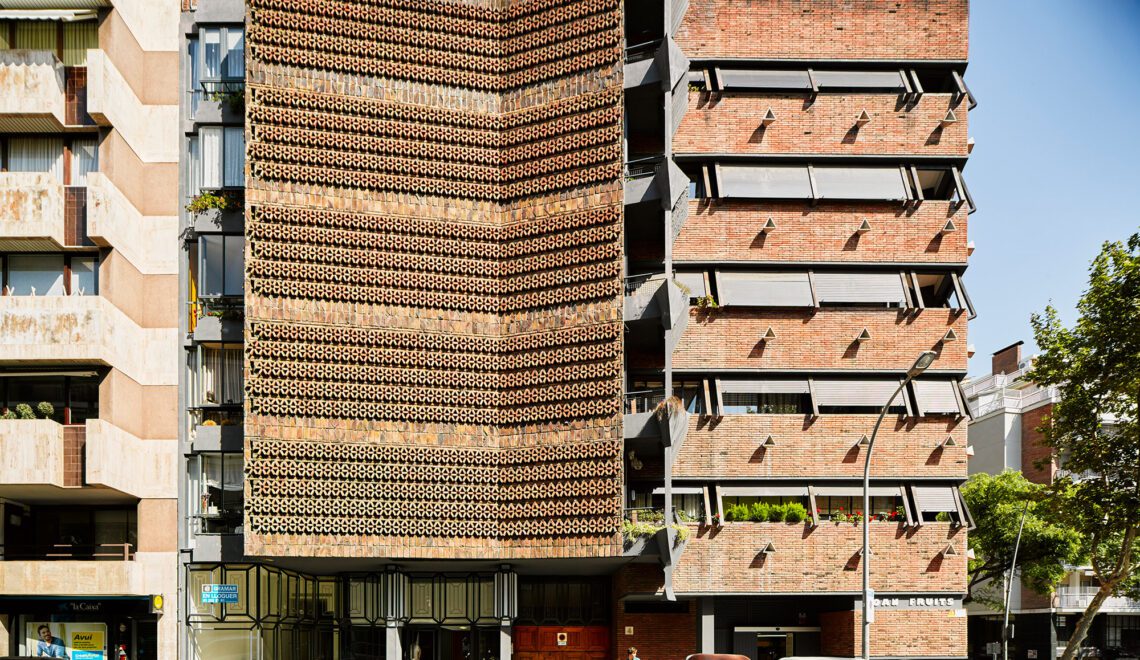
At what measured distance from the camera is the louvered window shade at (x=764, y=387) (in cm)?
3134

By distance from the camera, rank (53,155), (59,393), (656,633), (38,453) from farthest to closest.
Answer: (656,633) < (53,155) < (59,393) < (38,453)

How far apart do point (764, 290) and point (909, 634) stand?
431 inches

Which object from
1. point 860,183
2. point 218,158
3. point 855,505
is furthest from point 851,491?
point 218,158

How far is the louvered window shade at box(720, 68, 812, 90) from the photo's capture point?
3241cm

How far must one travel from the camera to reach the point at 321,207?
91.0ft

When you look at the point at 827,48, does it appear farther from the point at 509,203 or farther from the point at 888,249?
the point at 509,203

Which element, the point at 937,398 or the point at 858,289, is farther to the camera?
the point at 858,289

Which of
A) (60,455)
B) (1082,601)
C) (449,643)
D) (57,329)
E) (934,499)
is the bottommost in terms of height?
(1082,601)

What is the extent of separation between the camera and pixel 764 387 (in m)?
31.4

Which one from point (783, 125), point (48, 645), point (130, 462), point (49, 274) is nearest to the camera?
point (130, 462)

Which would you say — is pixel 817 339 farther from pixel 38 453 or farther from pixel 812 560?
pixel 38 453

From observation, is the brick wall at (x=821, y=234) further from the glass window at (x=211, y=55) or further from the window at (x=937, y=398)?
the glass window at (x=211, y=55)

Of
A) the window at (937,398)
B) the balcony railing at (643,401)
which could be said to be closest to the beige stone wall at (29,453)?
the balcony railing at (643,401)

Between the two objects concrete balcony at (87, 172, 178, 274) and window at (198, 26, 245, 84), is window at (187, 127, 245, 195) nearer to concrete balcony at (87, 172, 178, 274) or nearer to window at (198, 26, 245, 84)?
concrete balcony at (87, 172, 178, 274)
